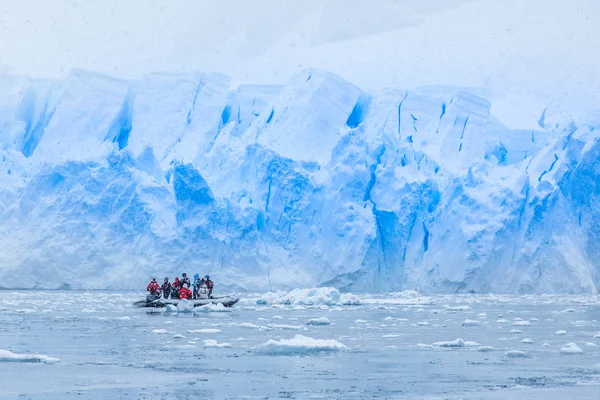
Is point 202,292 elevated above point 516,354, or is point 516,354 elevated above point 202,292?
point 202,292

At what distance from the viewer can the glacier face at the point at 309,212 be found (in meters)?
32.0

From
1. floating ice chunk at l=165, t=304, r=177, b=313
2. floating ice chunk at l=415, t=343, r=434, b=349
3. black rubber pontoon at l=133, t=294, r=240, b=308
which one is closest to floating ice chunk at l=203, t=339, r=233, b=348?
floating ice chunk at l=415, t=343, r=434, b=349

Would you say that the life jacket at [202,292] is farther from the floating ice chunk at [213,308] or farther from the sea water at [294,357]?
the sea water at [294,357]

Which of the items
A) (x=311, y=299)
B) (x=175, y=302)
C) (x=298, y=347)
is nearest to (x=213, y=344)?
(x=298, y=347)

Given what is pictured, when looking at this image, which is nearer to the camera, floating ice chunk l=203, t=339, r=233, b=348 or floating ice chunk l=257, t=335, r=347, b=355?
floating ice chunk l=257, t=335, r=347, b=355

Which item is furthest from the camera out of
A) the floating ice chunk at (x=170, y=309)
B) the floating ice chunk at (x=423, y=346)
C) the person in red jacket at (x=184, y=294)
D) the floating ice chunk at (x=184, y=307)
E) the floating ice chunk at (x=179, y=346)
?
the person in red jacket at (x=184, y=294)

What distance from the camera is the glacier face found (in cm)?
3197

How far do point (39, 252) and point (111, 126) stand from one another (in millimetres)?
7079

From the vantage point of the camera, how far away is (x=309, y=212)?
33.2 meters

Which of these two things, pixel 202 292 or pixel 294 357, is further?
pixel 202 292

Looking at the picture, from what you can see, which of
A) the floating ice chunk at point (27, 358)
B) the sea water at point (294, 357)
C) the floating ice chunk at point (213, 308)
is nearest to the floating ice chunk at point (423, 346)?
the sea water at point (294, 357)

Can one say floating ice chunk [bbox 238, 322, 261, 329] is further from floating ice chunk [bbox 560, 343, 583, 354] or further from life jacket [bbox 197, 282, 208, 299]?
life jacket [bbox 197, 282, 208, 299]

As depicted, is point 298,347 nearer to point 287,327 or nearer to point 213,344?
point 213,344

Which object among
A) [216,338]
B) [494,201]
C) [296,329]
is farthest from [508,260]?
[216,338]
